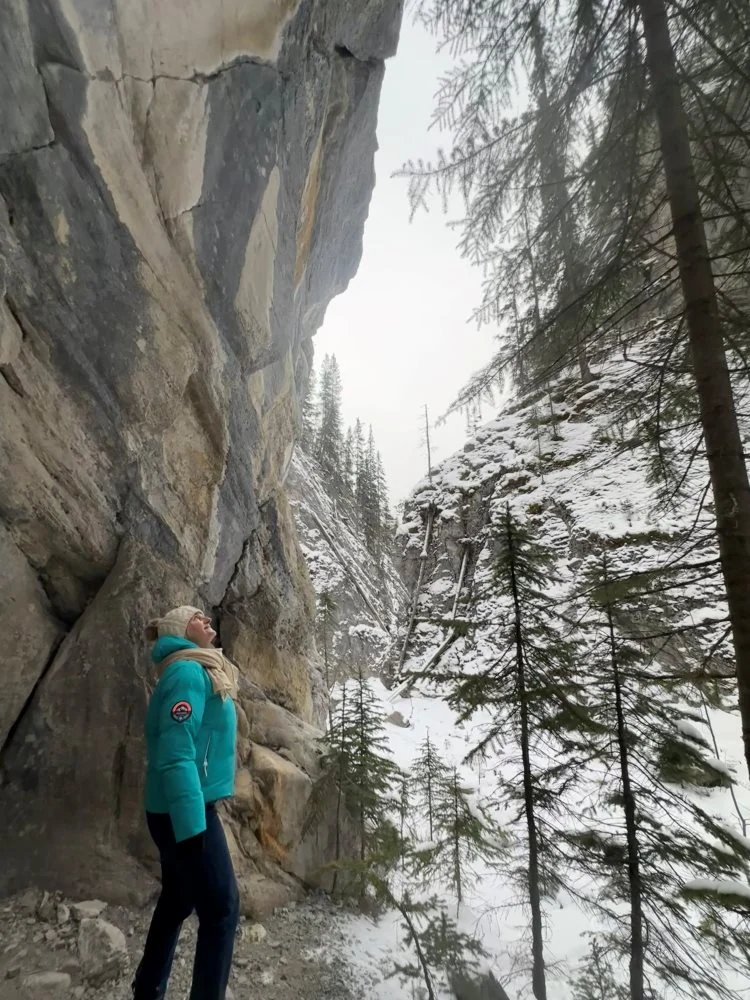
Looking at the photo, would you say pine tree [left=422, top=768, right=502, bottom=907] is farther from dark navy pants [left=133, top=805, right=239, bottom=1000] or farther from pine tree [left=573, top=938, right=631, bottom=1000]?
dark navy pants [left=133, top=805, right=239, bottom=1000]

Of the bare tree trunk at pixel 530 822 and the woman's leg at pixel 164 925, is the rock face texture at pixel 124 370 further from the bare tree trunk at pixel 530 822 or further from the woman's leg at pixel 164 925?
the bare tree trunk at pixel 530 822

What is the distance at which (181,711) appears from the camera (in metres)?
2.85

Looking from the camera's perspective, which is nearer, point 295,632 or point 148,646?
point 148,646

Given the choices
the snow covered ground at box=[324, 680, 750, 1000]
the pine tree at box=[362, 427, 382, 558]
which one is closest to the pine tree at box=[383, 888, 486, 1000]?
the snow covered ground at box=[324, 680, 750, 1000]

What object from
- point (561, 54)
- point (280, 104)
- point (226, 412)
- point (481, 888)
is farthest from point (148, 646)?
point (481, 888)

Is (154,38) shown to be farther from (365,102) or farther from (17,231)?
(365,102)

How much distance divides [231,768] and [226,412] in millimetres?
4849

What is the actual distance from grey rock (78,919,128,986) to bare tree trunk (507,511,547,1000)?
15.6 feet

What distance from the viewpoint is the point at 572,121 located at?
405 cm

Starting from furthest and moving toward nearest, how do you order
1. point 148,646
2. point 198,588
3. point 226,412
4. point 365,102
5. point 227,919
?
point 365,102
point 226,412
point 198,588
point 148,646
point 227,919

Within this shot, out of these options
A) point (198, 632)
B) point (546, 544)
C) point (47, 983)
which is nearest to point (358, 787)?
point (47, 983)

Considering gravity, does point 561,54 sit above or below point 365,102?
below

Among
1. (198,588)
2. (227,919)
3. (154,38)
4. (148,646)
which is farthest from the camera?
(198,588)

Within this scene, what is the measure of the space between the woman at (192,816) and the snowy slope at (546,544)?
11.0 feet
